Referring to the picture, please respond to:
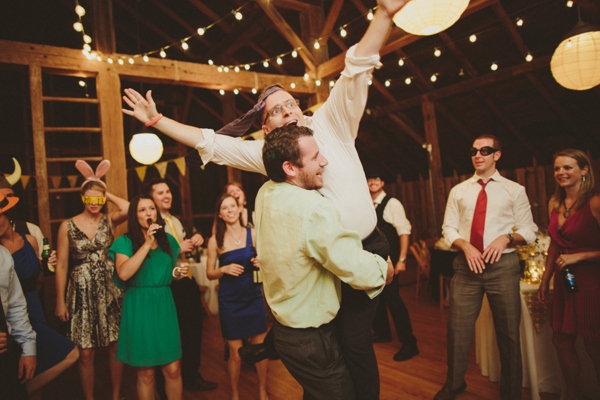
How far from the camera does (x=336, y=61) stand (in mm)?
5203

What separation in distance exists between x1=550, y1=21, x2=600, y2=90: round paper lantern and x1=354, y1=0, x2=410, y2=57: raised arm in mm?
2918

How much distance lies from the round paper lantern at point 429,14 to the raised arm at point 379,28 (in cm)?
129

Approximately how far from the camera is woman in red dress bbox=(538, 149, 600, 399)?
2.33 meters

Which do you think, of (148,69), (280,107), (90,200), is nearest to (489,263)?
(280,107)

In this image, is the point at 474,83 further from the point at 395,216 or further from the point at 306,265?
the point at 306,265

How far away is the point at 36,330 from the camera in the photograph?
2283mm

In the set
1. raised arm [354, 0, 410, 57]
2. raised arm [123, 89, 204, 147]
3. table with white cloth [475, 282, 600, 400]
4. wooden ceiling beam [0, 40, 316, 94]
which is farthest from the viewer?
wooden ceiling beam [0, 40, 316, 94]

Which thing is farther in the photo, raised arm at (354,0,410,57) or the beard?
the beard

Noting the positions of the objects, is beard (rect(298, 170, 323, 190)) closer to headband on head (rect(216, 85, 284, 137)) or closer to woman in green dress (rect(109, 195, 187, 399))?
headband on head (rect(216, 85, 284, 137))

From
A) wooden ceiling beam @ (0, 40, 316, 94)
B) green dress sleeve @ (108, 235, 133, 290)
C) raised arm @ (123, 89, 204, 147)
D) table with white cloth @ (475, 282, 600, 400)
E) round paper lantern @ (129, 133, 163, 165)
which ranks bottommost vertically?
table with white cloth @ (475, 282, 600, 400)

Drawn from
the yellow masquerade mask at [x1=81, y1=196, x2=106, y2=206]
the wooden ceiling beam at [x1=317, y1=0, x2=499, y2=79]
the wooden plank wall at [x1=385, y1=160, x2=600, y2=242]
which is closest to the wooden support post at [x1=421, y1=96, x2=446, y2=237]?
the wooden plank wall at [x1=385, y1=160, x2=600, y2=242]

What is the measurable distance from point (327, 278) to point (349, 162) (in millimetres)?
482

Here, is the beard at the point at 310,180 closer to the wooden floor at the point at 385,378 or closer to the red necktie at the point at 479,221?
the red necktie at the point at 479,221

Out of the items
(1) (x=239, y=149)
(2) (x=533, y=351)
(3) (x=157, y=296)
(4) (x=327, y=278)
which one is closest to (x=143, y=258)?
(3) (x=157, y=296)
